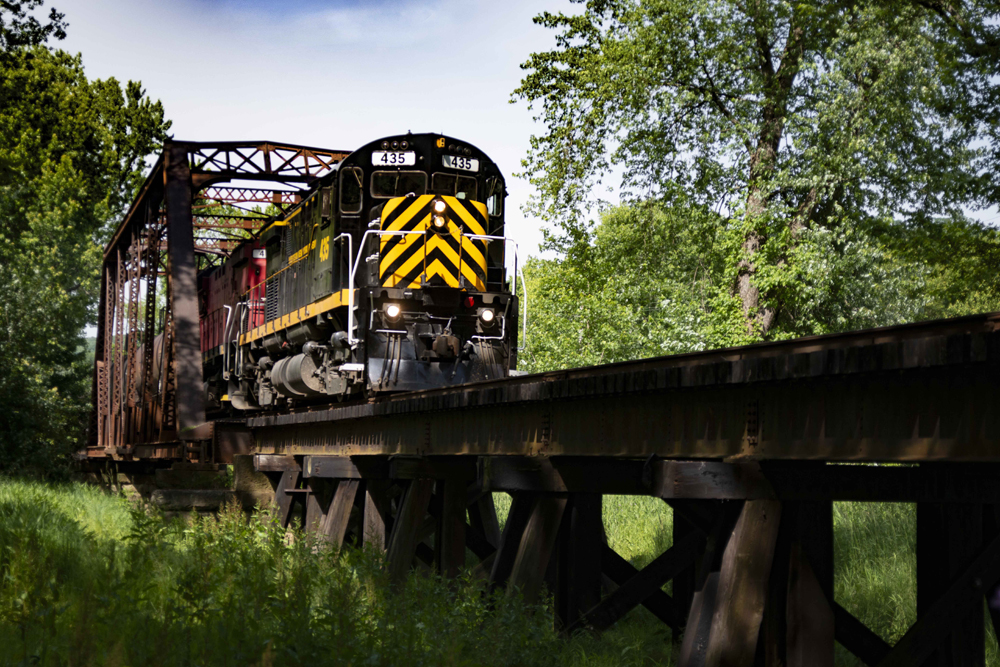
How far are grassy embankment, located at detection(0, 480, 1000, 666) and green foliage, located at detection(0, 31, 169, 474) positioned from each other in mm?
12603

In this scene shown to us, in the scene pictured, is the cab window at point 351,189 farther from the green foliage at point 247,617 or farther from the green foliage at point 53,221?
the green foliage at point 53,221

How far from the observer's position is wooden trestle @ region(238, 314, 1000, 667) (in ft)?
11.8

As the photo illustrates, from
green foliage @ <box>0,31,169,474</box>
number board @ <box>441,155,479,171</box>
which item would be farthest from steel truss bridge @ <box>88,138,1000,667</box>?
green foliage @ <box>0,31,169,474</box>

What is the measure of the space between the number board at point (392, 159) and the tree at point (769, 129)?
334 inches

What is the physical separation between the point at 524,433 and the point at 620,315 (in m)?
20.2

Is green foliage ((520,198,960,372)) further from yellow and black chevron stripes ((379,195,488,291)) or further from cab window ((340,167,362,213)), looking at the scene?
cab window ((340,167,362,213))

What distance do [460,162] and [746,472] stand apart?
30.2 ft

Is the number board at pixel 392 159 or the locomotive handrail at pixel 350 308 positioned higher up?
the number board at pixel 392 159

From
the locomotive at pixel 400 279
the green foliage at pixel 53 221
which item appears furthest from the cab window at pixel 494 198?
the green foliage at pixel 53 221

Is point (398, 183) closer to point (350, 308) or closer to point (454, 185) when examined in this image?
point (454, 185)

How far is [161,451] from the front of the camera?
15.1 metres

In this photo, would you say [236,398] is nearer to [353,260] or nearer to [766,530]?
[353,260]

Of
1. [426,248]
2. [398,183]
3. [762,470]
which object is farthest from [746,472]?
[398,183]

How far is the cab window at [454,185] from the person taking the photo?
12.9 m
